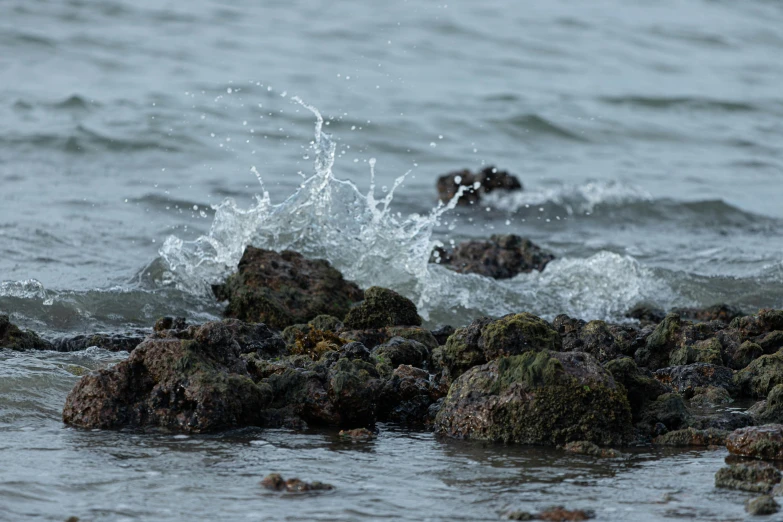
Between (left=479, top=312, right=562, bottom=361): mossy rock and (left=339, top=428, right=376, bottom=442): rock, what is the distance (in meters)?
0.75

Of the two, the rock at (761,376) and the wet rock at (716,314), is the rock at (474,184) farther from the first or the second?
the rock at (761,376)

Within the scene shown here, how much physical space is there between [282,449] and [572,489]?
1329 millimetres

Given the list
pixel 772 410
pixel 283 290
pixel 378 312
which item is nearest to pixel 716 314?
pixel 378 312

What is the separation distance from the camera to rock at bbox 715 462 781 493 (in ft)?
14.1

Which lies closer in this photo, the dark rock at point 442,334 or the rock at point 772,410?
the rock at point 772,410

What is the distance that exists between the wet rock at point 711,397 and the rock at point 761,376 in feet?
0.43

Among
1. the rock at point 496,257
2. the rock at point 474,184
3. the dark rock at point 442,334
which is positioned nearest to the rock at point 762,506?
the dark rock at point 442,334

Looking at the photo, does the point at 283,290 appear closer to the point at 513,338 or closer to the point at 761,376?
the point at 513,338

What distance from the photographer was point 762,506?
396cm

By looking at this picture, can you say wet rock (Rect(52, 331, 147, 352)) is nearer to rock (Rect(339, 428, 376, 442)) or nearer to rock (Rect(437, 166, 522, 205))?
rock (Rect(339, 428, 376, 442))

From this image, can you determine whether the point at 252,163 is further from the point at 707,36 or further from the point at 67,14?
the point at 707,36

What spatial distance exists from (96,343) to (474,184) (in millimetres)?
7828

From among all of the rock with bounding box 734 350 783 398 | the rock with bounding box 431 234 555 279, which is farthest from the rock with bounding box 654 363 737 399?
the rock with bounding box 431 234 555 279

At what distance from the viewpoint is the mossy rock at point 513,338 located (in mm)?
5484
